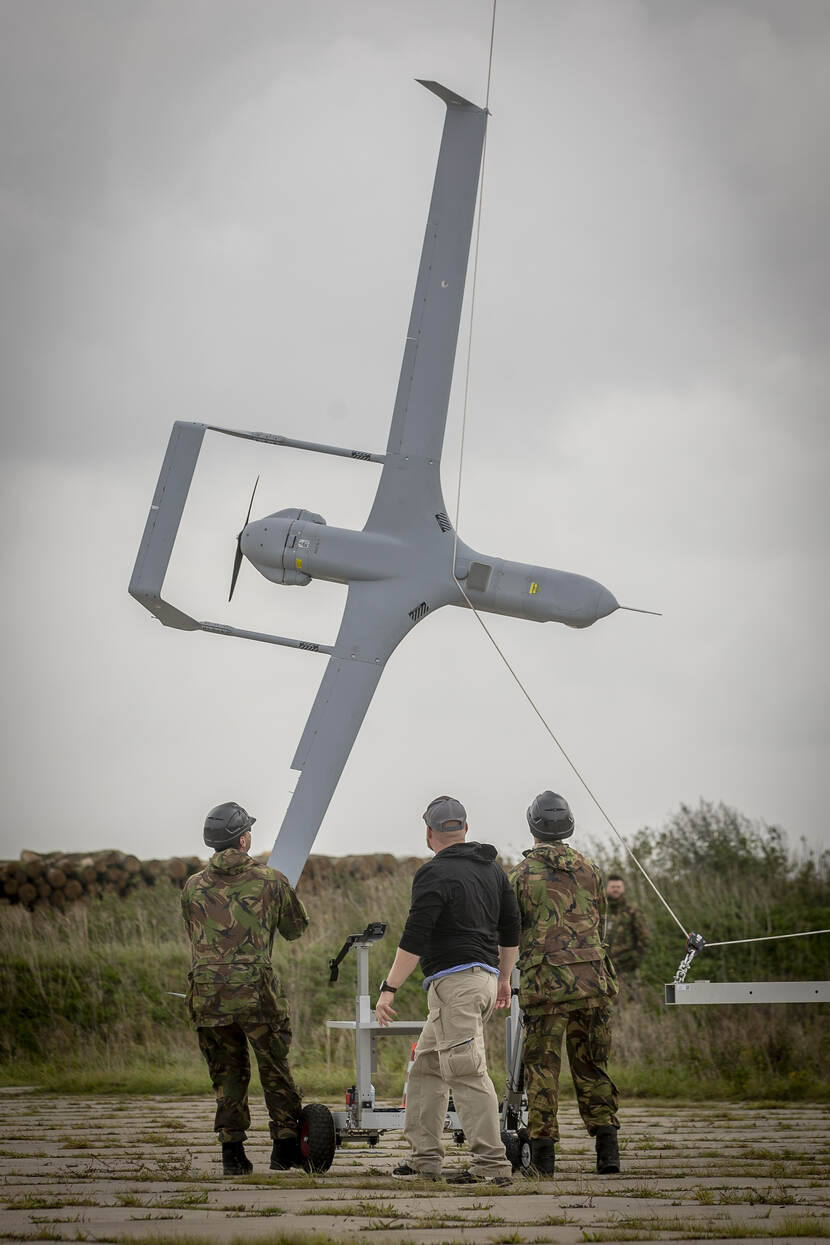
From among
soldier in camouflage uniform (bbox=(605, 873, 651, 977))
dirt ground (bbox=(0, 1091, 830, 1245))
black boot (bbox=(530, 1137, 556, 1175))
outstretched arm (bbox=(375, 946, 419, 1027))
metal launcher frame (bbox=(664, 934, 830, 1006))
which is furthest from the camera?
soldier in camouflage uniform (bbox=(605, 873, 651, 977))

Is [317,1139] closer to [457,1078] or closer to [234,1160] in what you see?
[234,1160]

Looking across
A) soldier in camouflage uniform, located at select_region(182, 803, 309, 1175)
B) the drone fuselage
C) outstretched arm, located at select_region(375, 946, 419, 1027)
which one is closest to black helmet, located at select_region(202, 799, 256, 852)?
soldier in camouflage uniform, located at select_region(182, 803, 309, 1175)

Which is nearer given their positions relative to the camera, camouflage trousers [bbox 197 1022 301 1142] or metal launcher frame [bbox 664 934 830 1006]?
metal launcher frame [bbox 664 934 830 1006]

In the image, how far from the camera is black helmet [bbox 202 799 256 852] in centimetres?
748

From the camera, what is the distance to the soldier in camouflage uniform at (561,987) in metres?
7.27

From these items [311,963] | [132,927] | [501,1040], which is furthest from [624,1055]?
[132,927]

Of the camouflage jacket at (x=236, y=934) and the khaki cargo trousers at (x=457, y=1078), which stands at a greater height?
the camouflage jacket at (x=236, y=934)

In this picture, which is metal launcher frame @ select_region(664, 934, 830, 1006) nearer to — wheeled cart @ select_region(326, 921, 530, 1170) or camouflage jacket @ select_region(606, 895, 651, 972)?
wheeled cart @ select_region(326, 921, 530, 1170)

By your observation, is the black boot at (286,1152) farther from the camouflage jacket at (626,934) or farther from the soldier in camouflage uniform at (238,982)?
the camouflage jacket at (626,934)

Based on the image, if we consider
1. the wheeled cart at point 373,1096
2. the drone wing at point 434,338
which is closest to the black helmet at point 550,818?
the wheeled cart at point 373,1096

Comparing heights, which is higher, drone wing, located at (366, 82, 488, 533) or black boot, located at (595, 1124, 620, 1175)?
drone wing, located at (366, 82, 488, 533)

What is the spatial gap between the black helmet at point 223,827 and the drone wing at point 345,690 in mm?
2406

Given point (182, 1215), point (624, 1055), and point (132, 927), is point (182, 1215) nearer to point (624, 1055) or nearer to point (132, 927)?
point (624, 1055)

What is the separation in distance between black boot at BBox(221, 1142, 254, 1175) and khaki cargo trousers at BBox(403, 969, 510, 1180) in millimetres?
832
